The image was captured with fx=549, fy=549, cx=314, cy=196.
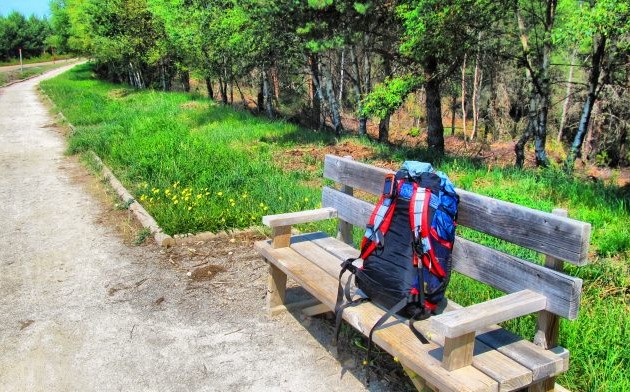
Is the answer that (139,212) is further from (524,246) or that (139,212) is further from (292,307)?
(524,246)

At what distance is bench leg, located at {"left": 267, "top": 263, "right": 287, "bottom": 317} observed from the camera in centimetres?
411

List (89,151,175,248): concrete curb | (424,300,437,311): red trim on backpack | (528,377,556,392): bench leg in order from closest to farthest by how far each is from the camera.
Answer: (528,377,556,392): bench leg → (424,300,437,311): red trim on backpack → (89,151,175,248): concrete curb

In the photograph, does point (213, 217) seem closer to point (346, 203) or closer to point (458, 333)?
point (346, 203)

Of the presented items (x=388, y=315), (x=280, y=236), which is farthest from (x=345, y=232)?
(x=388, y=315)

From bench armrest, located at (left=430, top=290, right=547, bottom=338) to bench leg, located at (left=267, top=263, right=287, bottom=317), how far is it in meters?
1.90

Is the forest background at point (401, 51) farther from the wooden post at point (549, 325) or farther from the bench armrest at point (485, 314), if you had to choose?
the bench armrest at point (485, 314)

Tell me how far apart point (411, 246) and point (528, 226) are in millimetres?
582

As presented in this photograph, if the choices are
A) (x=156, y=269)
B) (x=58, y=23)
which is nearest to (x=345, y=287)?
(x=156, y=269)

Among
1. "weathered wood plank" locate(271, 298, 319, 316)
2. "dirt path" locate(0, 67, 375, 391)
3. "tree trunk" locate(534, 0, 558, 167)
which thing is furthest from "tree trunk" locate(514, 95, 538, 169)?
"weathered wood plank" locate(271, 298, 319, 316)

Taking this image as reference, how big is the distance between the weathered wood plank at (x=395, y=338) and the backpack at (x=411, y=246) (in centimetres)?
6

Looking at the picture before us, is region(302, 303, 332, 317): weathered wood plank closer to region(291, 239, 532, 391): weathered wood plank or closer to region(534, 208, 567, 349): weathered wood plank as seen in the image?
region(291, 239, 532, 391): weathered wood plank

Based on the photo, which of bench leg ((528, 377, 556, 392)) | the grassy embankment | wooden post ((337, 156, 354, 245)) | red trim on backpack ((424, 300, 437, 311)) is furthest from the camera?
wooden post ((337, 156, 354, 245))

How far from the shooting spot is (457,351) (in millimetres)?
2371

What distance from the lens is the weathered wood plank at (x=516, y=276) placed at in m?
2.49
